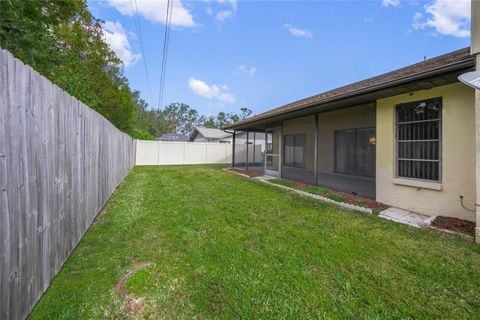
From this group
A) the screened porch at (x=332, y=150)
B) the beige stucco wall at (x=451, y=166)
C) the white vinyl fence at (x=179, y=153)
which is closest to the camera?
the beige stucco wall at (x=451, y=166)

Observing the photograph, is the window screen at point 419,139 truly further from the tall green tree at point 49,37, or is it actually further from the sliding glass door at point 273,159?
the tall green tree at point 49,37

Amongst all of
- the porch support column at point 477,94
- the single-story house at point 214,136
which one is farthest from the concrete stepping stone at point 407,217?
the single-story house at point 214,136

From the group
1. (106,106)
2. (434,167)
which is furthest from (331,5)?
(106,106)

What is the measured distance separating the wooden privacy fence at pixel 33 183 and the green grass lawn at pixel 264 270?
292 mm

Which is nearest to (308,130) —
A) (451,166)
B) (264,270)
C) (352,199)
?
(352,199)

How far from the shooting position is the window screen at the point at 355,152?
8.48m

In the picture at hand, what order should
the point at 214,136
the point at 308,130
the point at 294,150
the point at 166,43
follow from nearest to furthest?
the point at 166,43 < the point at 308,130 < the point at 294,150 < the point at 214,136

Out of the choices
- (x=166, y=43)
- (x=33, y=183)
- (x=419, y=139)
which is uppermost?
(x=166, y=43)

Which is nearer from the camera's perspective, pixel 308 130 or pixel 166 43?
pixel 166 43

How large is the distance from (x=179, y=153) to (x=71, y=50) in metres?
9.78

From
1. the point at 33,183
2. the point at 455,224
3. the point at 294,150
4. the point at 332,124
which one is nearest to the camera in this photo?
the point at 33,183

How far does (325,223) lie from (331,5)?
8562mm

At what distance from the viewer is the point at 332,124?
9.89 metres

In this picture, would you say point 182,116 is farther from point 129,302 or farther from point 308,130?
point 129,302
